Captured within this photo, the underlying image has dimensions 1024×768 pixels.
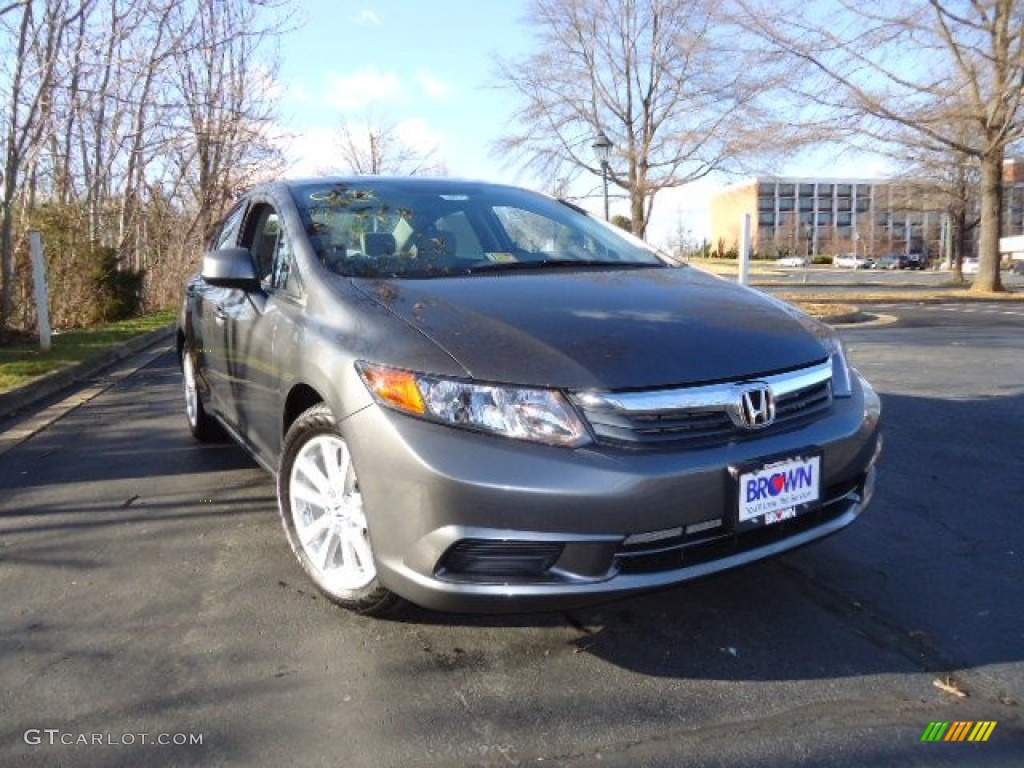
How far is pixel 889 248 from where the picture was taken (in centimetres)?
11675

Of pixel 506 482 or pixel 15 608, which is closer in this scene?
pixel 506 482

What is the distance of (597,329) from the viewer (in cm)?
255

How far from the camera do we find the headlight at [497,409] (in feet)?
7.36

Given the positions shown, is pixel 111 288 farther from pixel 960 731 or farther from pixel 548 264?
pixel 960 731

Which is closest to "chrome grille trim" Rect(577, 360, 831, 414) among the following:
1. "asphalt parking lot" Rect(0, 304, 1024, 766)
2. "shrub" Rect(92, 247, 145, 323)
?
"asphalt parking lot" Rect(0, 304, 1024, 766)

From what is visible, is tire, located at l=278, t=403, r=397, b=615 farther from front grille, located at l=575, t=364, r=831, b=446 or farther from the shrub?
the shrub

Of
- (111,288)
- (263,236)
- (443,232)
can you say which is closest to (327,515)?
(443,232)

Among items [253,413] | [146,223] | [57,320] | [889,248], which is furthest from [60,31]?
[889,248]

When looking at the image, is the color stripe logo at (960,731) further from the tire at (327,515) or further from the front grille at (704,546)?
the tire at (327,515)

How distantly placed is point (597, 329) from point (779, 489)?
28.4 inches

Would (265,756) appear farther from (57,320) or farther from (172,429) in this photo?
(57,320)

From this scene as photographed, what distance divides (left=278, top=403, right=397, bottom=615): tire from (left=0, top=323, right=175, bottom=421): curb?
15.0 ft

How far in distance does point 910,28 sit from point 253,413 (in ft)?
75.4

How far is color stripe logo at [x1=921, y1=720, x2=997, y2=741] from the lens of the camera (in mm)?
2098
